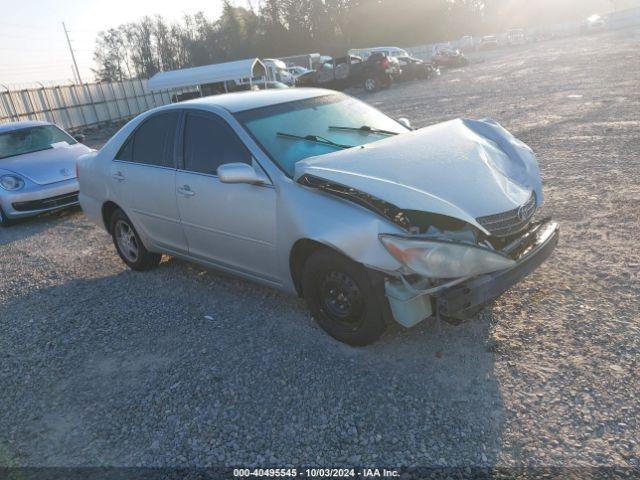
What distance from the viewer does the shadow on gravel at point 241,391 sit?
8.86 feet

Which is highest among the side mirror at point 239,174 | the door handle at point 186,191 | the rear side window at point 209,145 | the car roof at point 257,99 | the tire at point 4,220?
the car roof at point 257,99

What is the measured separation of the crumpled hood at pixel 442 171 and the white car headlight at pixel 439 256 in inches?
8.4

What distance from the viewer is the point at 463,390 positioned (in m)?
2.96

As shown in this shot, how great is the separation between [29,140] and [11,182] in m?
1.42

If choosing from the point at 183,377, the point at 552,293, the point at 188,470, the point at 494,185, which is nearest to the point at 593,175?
the point at 552,293

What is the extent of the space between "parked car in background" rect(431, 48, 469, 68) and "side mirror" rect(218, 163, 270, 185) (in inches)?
1437

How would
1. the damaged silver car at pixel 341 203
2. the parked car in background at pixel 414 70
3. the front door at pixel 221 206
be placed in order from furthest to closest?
1. the parked car in background at pixel 414 70
2. the front door at pixel 221 206
3. the damaged silver car at pixel 341 203

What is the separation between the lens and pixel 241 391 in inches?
127

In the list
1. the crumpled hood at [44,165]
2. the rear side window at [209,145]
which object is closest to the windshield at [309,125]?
the rear side window at [209,145]

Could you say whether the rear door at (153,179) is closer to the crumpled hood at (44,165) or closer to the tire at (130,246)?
the tire at (130,246)

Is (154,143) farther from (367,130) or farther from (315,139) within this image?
(367,130)

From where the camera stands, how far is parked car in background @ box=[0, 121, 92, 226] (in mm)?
7895

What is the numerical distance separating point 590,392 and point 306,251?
74.3 inches

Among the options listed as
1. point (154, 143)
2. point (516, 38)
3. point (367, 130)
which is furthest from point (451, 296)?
point (516, 38)
